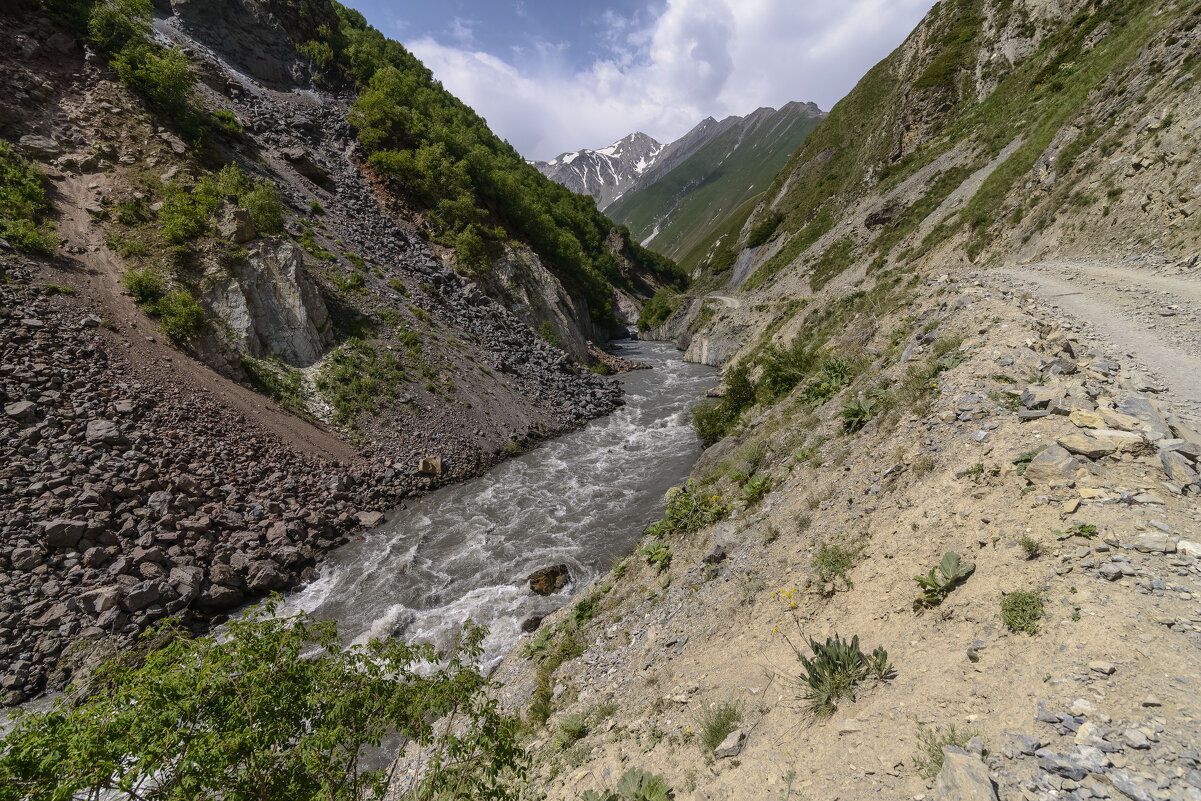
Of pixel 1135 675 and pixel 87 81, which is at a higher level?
pixel 87 81


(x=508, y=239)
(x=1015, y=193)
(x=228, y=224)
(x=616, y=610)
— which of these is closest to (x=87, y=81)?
(x=228, y=224)

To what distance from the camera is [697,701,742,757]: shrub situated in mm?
5906

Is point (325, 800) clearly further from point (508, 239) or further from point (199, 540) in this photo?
point (508, 239)

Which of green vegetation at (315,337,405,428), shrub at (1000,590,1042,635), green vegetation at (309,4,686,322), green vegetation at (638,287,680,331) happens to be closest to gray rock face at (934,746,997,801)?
shrub at (1000,590,1042,635)

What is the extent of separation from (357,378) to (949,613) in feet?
84.2

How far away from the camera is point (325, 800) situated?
412cm

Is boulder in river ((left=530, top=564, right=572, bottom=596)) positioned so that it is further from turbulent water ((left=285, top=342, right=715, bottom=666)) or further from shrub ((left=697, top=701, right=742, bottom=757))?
shrub ((left=697, top=701, right=742, bottom=757))

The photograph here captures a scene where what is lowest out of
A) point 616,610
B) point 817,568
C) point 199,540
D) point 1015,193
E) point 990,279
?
point 616,610

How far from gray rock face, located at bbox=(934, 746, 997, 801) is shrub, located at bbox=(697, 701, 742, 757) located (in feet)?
8.73

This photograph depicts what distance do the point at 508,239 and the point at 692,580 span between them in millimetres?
38311

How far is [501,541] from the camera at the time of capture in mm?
18078

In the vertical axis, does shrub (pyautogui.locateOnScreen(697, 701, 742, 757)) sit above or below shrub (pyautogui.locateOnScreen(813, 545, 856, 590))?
below

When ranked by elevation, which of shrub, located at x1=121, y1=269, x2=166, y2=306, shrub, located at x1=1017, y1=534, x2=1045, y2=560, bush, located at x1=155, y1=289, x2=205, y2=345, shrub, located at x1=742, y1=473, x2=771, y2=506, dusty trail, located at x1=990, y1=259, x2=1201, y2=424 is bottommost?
shrub, located at x1=742, y1=473, x2=771, y2=506

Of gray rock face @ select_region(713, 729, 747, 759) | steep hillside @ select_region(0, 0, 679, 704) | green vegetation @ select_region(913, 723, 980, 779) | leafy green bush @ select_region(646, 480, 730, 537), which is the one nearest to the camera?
green vegetation @ select_region(913, 723, 980, 779)
